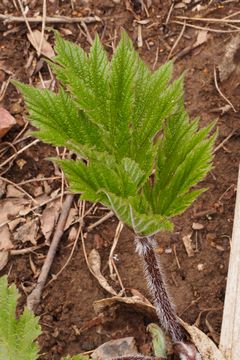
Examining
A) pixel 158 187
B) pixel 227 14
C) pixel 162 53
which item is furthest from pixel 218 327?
pixel 227 14

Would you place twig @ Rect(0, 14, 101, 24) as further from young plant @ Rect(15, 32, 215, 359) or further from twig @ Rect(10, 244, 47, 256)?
young plant @ Rect(15, 32, 215, 359)

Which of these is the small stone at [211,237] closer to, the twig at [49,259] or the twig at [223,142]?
the twig at [223,142]

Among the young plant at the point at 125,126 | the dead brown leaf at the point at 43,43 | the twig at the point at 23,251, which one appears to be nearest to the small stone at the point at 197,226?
the twig at the point at 23,251

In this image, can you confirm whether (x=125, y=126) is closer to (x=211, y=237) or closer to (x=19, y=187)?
(x=211, y=237)

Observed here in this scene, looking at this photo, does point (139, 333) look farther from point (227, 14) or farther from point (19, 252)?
point (227, 14)

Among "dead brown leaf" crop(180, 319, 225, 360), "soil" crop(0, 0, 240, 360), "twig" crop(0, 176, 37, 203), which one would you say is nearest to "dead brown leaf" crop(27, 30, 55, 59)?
"soil" crop(0, 0, 240, 360)
